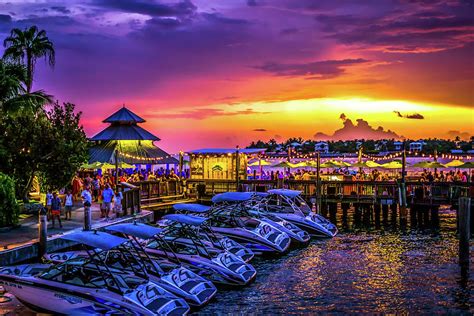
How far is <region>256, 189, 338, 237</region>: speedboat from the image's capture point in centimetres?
3584

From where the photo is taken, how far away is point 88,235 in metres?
19.1

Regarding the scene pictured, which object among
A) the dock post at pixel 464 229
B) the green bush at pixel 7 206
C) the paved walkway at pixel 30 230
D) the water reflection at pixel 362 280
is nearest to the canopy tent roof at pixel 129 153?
the paved walkway at pixel 30 230

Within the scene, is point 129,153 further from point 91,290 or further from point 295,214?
point 91,290

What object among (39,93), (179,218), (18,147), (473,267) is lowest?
(473,267)

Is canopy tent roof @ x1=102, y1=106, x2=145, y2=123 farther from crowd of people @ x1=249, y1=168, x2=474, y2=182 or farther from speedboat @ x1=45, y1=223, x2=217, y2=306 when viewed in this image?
speedboat @ x1=45, y1=223, x2=217, y2=306

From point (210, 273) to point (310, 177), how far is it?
3011 centimetres

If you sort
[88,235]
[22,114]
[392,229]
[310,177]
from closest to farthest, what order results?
[88,235] → [22,114] → [392,229] → [310,177]

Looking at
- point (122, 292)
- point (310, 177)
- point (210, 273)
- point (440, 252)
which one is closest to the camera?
point (122, 292)

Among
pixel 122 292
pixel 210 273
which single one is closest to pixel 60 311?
pixel 122 292

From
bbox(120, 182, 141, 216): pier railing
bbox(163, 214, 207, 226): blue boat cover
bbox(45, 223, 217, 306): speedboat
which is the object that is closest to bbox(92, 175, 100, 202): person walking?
bbox(120, 182, 141, 216): pier railing

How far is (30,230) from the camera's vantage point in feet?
92.6

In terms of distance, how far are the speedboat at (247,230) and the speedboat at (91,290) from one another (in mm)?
11551

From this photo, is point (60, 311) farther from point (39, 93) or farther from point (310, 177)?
point (310, 177)

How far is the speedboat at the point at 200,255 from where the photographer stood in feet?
75.9
